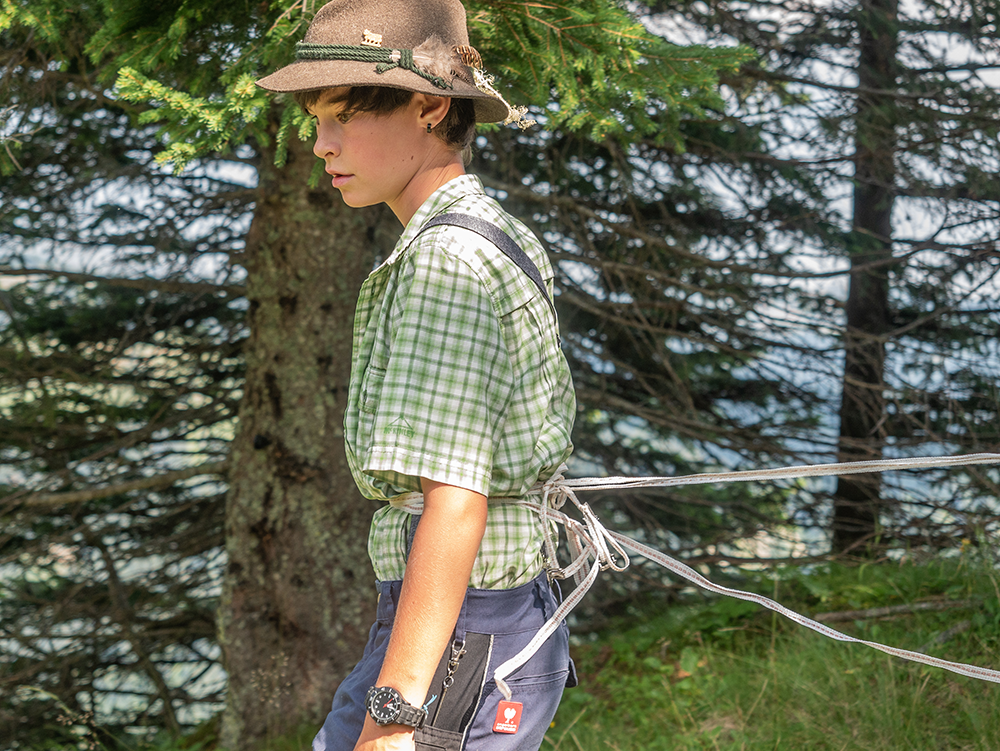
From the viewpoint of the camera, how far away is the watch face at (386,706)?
119 cm

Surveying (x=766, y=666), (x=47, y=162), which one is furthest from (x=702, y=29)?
(x=47, y=162)

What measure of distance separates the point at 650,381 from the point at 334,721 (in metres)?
4.39

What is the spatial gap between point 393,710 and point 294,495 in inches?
111

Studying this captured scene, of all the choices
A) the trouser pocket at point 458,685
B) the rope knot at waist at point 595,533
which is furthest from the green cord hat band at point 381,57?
the trouser pocket at point 458,685

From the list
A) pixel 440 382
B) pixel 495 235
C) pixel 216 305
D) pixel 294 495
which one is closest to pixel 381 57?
pixel 495 235

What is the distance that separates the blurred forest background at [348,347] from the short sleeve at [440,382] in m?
1.86

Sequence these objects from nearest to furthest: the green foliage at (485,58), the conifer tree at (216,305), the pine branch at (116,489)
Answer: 1. the green foliage at (485,58)
2. the conifer tree at (216,305)
3. the pine branch at (116,489)

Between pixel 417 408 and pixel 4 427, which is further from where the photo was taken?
pixel 4 427

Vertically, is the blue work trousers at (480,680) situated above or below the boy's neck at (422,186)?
below

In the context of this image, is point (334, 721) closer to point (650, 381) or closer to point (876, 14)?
point (650, 381)

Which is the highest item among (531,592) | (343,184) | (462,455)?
(343,184)

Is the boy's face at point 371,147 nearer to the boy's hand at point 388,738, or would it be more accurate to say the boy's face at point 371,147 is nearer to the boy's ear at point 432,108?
the boy's ear at point 432,108

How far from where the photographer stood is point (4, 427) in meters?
4.98

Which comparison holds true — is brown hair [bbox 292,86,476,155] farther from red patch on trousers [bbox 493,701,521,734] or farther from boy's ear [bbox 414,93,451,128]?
red patch on trousers [bbox 493,701,521,734]
